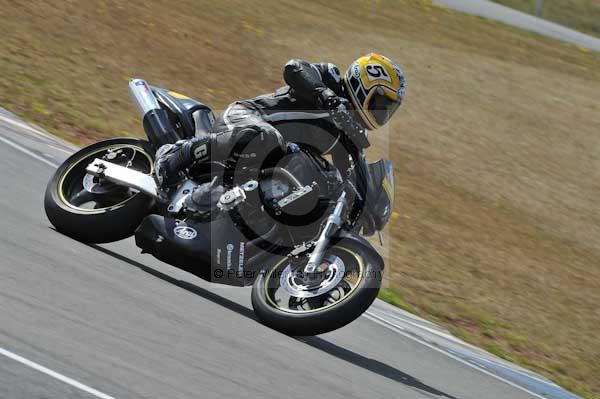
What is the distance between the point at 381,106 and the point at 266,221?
3.41 ft

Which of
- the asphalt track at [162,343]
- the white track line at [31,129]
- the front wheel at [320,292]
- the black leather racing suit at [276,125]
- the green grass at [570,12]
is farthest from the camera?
the green grass at [570,12]

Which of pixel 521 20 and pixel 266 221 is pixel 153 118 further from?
pixel 521 20

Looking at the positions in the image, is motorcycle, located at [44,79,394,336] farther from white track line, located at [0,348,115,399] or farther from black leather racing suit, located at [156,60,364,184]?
white track line, located at [0,348,115,399]

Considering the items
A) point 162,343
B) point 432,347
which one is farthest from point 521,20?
point 162,343

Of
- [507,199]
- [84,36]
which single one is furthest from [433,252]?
[84,36]

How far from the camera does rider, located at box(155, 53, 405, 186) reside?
670cm

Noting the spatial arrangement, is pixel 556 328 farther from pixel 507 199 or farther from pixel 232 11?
pixel 232 11

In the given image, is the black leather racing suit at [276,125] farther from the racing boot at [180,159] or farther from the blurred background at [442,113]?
the blurred background at [442,113]

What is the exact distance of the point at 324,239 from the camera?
6.35 meters

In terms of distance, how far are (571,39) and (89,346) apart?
72.0ft

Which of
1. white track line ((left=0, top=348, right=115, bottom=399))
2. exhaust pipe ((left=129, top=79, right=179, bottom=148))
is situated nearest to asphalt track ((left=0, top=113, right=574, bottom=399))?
white track line ((left=0, top=348, right=115, bottom=399))

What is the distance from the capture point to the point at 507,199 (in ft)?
49.2

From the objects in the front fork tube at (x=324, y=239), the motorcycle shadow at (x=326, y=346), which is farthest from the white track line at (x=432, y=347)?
the front fork tube at (x=324, y=239)

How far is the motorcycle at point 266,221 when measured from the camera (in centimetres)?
633
